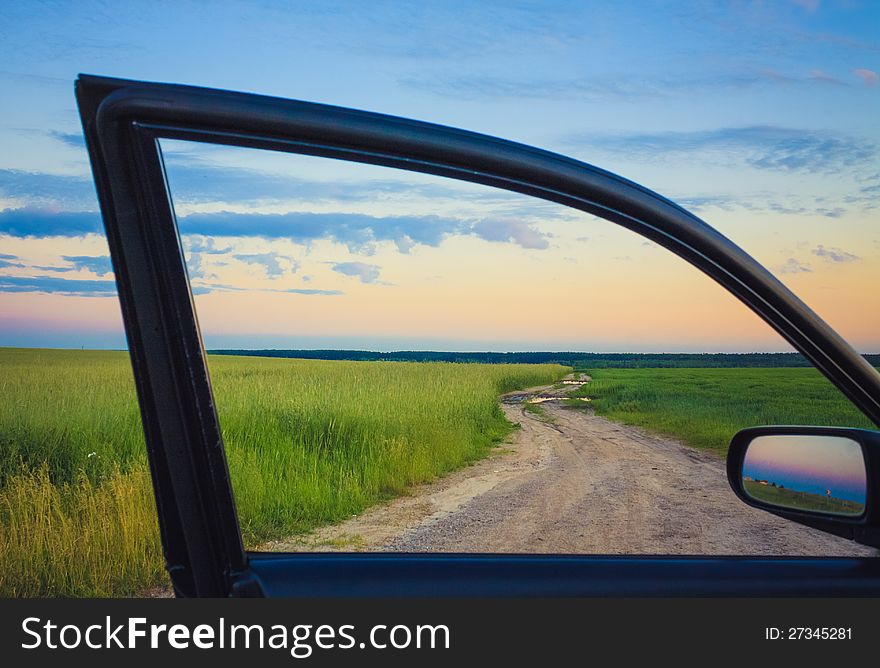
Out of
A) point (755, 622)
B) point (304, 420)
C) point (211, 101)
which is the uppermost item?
point (211, 101)

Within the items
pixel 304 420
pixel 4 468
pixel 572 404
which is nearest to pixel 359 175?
pixel 304 420

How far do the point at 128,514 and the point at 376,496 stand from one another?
75 cm

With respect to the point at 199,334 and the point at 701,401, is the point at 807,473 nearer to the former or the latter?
the point at 701,401

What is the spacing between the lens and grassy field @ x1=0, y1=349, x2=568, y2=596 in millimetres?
1405

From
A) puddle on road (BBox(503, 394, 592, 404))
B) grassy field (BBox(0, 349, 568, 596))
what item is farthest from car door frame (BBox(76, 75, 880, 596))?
puddle on road (BBox(503, 394, 592, 404))

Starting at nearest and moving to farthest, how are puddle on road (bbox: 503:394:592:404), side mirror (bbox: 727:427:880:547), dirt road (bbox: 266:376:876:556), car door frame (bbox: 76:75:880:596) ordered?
1. car door frame (bbox: 76:75:880:596)
2. side mirror (bbox: 727:427:880:547)
3. dirt road (bbox: 266:376:876:556)
4. puddle on road (bbox: 503:394:592:404)

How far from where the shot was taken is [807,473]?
1.50 m

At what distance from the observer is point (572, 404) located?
2.86 m

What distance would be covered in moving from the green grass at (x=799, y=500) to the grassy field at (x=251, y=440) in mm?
608

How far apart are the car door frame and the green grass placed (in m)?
0.14

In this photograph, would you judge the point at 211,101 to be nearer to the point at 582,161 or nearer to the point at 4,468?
Result: the point at 582,161

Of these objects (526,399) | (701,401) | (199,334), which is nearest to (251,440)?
(199,334)

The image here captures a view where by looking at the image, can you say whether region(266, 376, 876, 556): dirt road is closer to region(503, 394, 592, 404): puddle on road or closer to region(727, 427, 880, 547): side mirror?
region(503, 394, 592, 404): puddle on road

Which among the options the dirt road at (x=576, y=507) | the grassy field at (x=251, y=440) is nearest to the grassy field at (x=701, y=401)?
the dirt road at (x=576, y=507)
